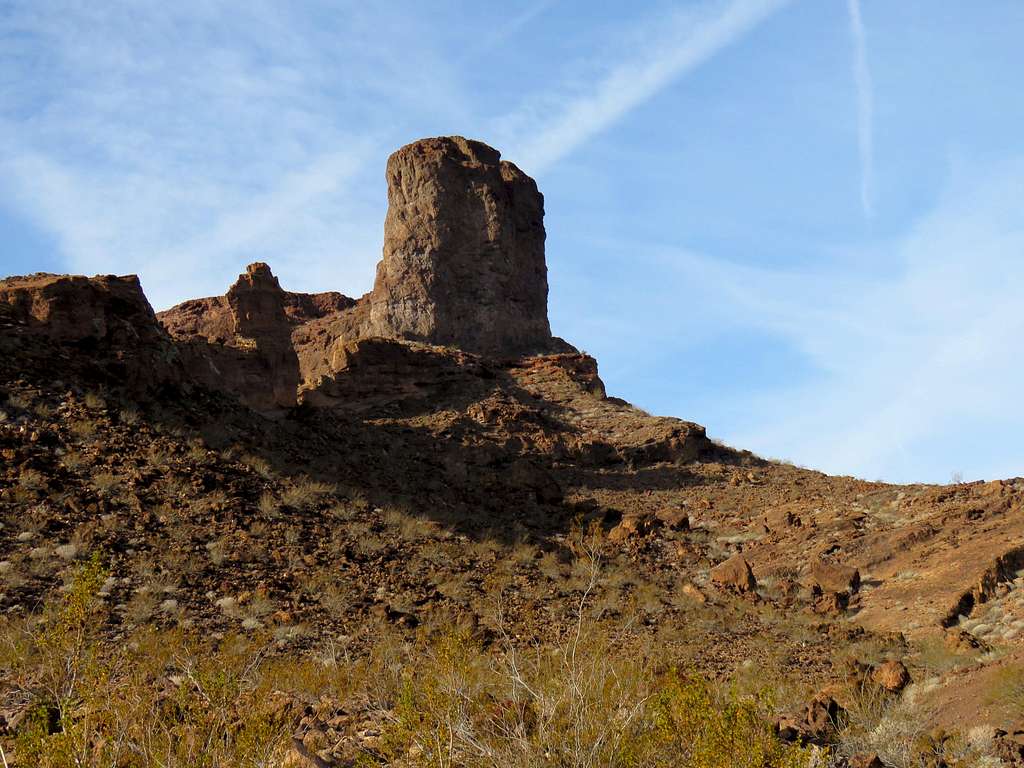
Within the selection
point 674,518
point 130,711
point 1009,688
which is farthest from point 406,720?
point 674,518

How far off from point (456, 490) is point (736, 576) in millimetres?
7459

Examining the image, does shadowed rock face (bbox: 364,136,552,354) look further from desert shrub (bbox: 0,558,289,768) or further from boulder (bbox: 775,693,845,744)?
boulder (bbox: 775,693,845,744)

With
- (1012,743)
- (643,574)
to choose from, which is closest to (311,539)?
(643,574)

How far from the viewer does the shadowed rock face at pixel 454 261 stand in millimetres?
32812

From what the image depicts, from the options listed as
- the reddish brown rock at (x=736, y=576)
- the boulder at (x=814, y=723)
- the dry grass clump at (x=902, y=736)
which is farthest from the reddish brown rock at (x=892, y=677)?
the reddish brown rock at (x=736, y=576)

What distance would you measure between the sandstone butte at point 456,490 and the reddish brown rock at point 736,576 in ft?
0.15

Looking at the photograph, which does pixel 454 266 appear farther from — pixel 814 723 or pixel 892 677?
pixel 814 723

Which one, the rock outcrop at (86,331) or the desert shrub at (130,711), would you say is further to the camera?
the rock outcrop at (86,331)

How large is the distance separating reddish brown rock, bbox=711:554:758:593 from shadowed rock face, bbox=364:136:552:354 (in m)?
17.2

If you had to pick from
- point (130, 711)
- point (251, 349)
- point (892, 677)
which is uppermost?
point (251, 349)

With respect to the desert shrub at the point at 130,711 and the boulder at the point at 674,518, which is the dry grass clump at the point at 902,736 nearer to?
the desert shrub at the point at 130,711

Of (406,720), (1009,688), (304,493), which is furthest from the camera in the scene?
(304,493)

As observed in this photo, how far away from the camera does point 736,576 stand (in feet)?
53.7

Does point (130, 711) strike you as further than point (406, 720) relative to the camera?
Yes
